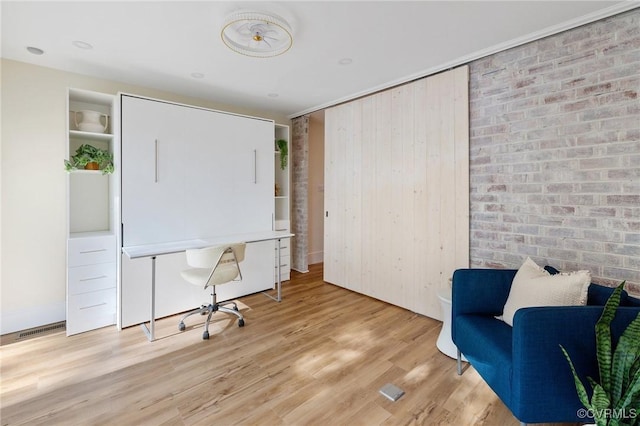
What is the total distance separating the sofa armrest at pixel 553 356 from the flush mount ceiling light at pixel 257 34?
7.82ft

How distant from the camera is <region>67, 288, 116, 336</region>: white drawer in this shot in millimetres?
2775

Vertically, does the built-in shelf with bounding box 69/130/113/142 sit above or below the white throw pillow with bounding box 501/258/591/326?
above

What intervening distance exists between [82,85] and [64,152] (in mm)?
750

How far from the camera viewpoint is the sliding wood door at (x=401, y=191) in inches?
114

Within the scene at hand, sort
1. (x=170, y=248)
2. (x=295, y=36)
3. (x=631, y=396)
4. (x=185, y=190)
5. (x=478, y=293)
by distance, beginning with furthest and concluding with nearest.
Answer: (x=185, y=190), (x=170, y=248), (x=295, y=36), (x=478, y=293), (x=631, y=396)

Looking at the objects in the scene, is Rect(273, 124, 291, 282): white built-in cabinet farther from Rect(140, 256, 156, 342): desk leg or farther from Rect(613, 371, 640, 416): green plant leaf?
Rect(613, 371, 640, 416): green plant leaf

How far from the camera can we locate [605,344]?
1.30 metres

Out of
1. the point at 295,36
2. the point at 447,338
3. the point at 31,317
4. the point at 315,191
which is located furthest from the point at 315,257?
the point at 295,36

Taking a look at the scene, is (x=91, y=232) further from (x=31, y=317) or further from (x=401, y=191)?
(x=401, y=191)

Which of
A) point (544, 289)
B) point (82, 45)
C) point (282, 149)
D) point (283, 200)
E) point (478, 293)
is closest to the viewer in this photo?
point (544, 289)

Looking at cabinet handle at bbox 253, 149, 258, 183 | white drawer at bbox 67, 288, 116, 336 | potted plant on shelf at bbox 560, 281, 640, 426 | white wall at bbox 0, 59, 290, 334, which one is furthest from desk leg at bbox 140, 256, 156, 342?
potted plant on shelf at bbox 560, 281, 640, 426

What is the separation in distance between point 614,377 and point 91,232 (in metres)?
4.26

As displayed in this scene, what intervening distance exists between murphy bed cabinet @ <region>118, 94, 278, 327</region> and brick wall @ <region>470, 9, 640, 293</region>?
8.43 ft

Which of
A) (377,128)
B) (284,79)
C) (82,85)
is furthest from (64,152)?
(377,128)
